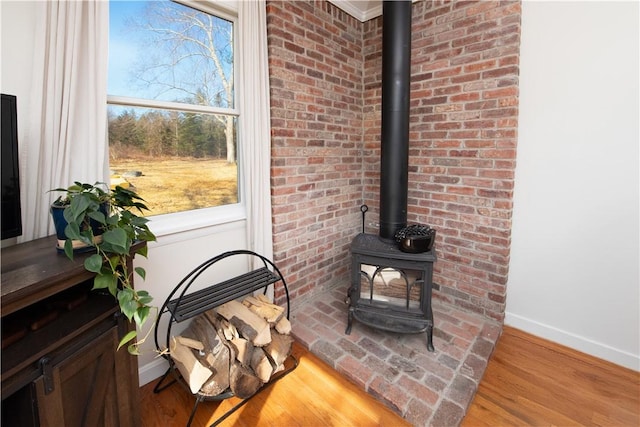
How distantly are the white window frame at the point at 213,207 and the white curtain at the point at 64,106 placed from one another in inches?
6.5

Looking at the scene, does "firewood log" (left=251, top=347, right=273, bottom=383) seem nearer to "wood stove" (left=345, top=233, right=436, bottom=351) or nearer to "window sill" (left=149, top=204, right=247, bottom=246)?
"wood stove" (left=345, top=233, right=436, bottom=351)

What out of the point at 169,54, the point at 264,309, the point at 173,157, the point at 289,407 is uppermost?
the point at 169,54

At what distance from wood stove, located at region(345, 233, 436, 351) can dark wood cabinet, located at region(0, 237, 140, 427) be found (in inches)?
53.0

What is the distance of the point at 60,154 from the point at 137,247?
1.89ft

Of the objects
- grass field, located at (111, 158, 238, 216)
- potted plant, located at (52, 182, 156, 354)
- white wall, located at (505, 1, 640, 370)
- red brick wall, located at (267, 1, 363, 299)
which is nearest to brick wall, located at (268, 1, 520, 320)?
red brick wall, located at (267, 1, 363, 299)

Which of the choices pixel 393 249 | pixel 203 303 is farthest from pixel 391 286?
pixel 203 303

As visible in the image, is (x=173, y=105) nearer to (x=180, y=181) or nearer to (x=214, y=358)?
(x=180, y=181)

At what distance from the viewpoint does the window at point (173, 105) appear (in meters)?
1.61

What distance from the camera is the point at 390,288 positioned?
6.77ft

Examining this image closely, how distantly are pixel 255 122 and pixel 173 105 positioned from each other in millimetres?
490

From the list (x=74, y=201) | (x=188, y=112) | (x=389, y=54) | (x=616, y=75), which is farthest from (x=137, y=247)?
(x=616, y=75)

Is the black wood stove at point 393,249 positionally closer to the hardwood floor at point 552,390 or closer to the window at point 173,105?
the hardwood floor at point 552,390

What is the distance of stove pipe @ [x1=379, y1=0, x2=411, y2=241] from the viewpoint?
6.43 feet

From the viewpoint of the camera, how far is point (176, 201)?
74.3 inches
